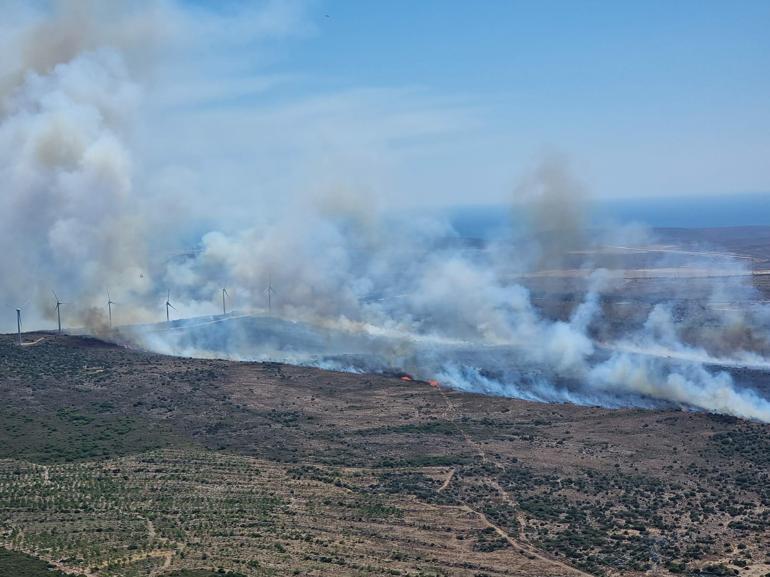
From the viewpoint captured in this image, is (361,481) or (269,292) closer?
(361,481)

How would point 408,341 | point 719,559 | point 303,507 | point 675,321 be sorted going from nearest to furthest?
1. point 719,559
2. point 303,507
3. point 408,341
4. point 675,321

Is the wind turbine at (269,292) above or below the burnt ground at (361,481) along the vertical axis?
above

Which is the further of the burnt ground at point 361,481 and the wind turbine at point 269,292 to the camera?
the wind turbine at point 269,292

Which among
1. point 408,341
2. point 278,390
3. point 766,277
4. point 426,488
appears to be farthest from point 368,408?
point 766,277

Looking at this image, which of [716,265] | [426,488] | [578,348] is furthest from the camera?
[716,265]

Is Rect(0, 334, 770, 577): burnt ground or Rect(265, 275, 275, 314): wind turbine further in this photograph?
Rect(265, 275, 275, 314): wind turbine

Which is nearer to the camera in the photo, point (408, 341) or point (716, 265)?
point (408, 341)

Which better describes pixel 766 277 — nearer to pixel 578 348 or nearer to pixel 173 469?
pixel 578 348

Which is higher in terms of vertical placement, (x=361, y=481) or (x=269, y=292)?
(x=269, y=292)
